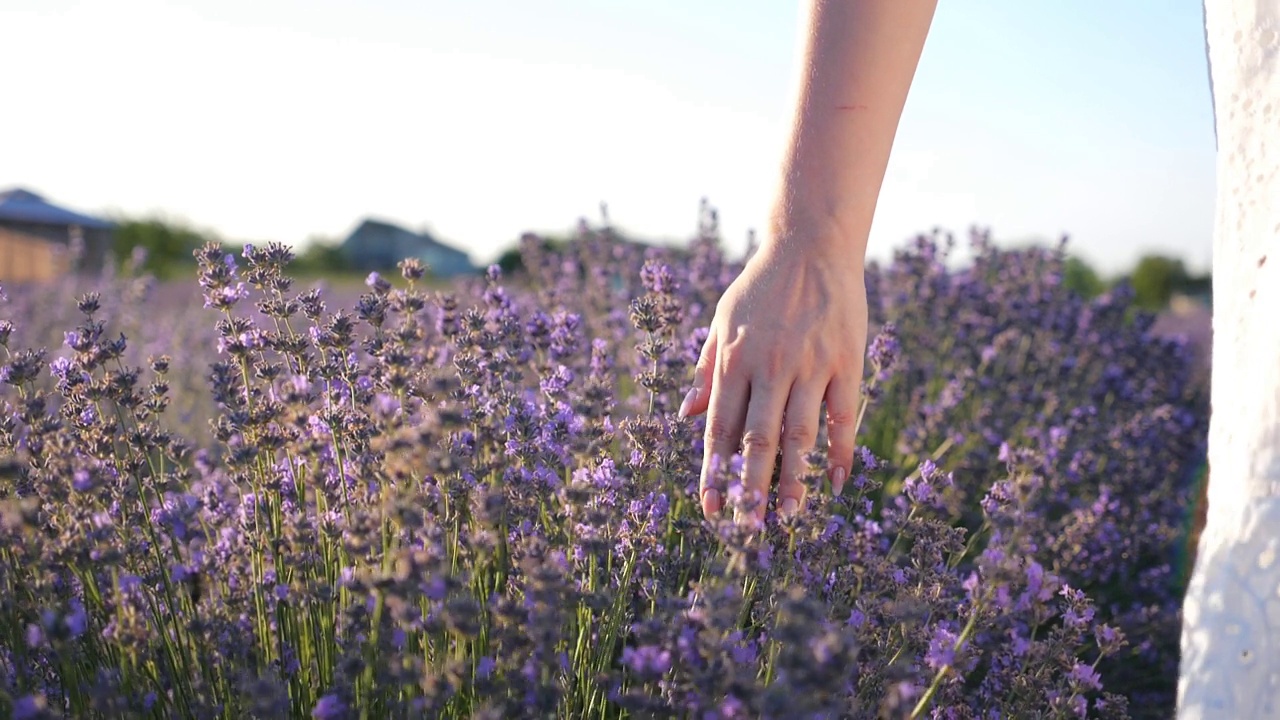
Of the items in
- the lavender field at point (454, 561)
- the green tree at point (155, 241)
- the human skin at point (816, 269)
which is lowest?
the green tree at point (155, 241)

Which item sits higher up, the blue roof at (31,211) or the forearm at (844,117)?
the forearm at (844,117)

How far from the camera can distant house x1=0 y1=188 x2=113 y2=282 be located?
63.4ft

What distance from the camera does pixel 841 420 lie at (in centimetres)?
168

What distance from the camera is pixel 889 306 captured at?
177 inches

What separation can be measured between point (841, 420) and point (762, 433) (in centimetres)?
19

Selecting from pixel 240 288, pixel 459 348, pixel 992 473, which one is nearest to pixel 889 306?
pixel 992 473

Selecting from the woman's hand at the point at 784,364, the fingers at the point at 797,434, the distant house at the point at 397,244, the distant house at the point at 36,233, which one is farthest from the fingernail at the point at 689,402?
the distant house at the point at 397,244

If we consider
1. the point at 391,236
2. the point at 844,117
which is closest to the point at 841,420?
the point at 844,117

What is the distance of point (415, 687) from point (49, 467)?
67 cm

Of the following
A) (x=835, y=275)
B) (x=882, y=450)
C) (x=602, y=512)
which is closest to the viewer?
(x=602, y=512)

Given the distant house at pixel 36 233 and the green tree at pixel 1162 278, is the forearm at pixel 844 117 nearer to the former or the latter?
the distant house at pixel 36 233

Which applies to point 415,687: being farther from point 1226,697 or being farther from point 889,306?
point 889,306

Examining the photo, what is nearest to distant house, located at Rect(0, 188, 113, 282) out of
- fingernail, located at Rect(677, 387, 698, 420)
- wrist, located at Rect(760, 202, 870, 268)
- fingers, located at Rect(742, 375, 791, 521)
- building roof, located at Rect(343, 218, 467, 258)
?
fingernail, located at Rect(677, 387, 698, 420)

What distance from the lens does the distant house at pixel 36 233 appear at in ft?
63.4
